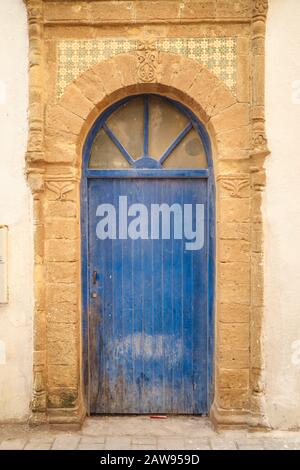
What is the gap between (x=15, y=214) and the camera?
4.07m

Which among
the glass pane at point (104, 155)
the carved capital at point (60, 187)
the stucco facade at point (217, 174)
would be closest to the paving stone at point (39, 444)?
the stucco facade at point (217, 174)

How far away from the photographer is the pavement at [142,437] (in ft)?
12.4

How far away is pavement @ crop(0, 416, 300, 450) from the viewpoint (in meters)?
3.77

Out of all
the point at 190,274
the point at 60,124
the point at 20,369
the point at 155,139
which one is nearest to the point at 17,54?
the point at 60,124

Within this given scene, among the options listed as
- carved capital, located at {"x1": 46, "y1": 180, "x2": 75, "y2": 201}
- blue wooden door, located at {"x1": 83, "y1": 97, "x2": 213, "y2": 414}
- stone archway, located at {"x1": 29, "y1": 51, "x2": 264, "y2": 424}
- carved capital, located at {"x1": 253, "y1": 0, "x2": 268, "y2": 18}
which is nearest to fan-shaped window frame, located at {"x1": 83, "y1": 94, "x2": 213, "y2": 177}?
blue wooden door, located at {"x1": 83, "y1": 97, "x2": 213, "y2": 414}

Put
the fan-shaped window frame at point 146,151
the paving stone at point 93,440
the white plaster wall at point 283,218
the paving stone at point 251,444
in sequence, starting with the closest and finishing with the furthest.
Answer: the paving stone at point 251,444 → the paving stone at point 93,440 → the white plaster wall at point 283,218 → the fan-shaped window frame at point 146,151

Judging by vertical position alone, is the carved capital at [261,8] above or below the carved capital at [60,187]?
above

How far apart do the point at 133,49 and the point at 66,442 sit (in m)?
3.56

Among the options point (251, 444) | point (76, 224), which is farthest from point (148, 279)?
point (251, 444)

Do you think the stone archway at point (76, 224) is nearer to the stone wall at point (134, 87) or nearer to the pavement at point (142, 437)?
the stone wall at point (134, 87)

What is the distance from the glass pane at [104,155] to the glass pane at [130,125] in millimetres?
101

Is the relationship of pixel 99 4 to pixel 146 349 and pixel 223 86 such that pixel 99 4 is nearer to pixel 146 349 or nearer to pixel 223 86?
pixel 223 86

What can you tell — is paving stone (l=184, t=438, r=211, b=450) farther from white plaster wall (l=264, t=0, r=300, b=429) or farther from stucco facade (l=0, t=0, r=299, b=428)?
white plaster wall (l=264, t=0, r=300, b=429)

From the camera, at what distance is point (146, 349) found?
433 centimetres
